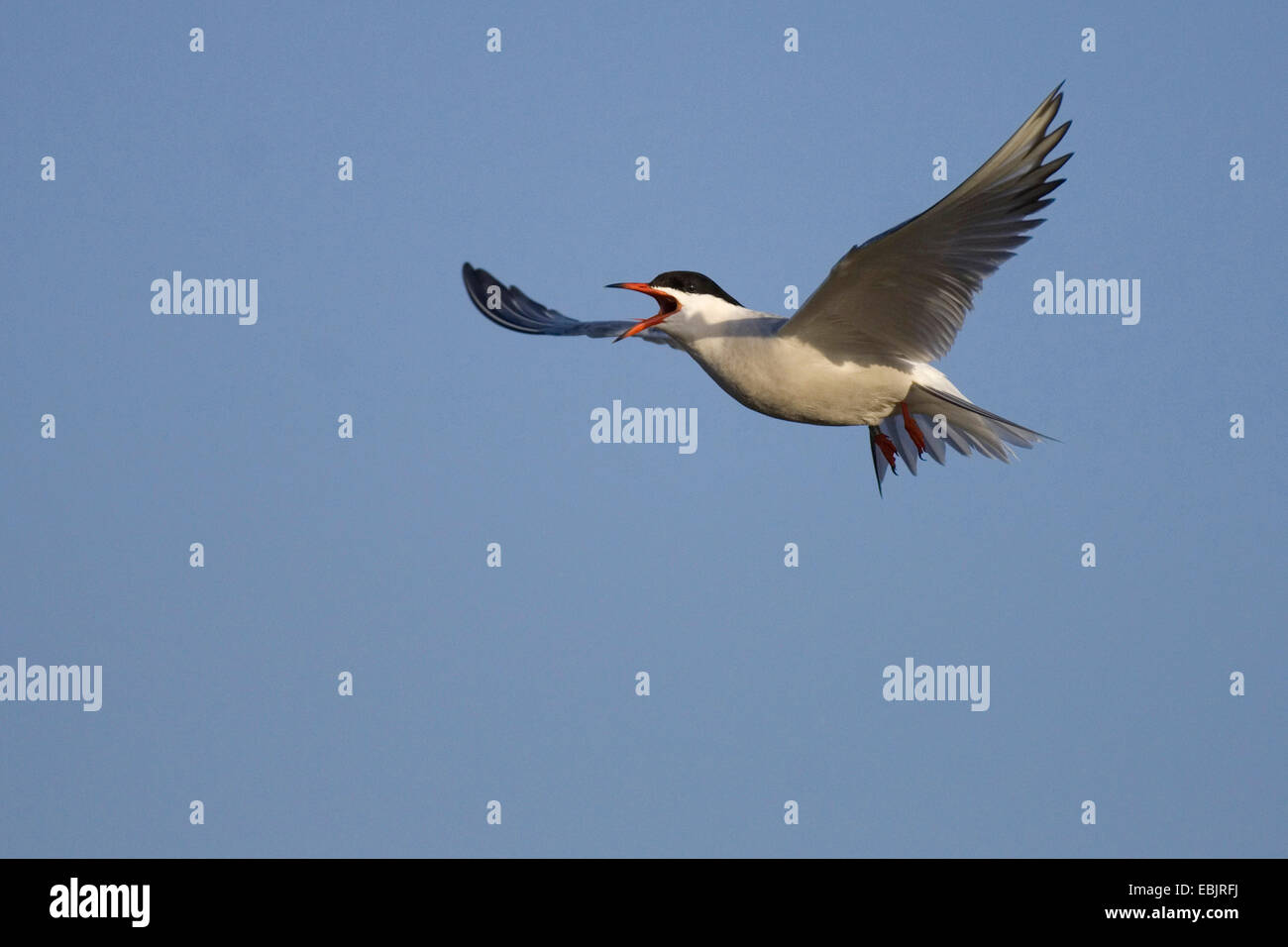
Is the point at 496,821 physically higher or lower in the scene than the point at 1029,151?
lower

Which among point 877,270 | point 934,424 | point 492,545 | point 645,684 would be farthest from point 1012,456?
point 492,545

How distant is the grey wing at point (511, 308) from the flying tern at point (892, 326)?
75.1 inches

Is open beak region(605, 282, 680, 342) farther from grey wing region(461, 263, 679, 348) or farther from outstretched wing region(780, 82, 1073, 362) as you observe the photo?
grey wing region(461, 263, 679, 348)

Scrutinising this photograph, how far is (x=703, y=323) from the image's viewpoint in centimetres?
916

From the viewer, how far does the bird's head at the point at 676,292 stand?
369 inches

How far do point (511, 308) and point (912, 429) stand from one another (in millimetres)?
3957

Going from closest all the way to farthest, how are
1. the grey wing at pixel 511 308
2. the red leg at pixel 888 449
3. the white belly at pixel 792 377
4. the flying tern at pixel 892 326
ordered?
the flying tern at pixel 892 326 < the white belly at pixel 792 377 < the red leg at pixel 888 449 < the grey wing at pixel 511 308

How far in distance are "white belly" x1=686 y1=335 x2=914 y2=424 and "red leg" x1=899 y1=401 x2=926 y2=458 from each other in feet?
0.86

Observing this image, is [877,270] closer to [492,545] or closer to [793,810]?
[793,810]

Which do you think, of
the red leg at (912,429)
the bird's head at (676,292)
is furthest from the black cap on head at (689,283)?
the red leg at (912,429)

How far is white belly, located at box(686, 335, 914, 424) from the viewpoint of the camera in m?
8.83

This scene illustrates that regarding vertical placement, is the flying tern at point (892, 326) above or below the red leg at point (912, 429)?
above

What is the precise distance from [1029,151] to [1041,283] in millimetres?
6140

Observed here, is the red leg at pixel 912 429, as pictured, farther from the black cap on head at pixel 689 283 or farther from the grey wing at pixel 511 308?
the grey wing at pixel 511 308
